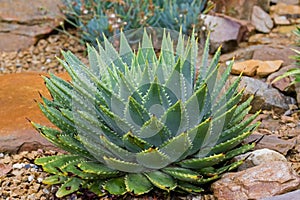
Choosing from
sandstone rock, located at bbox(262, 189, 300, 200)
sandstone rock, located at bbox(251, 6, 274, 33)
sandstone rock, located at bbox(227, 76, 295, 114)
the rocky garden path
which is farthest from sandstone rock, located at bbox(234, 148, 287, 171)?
sandstone rock, located at bbox(251, 6, 274, 33)

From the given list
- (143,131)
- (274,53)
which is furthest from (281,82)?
(143,131)

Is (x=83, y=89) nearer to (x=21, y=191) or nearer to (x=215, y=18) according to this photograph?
(x=21, y=191)

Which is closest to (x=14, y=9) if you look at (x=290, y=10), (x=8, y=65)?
(x=8, y=65)

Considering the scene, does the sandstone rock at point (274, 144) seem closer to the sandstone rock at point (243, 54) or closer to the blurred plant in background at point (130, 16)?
the sandstone rock at point (243, 54)

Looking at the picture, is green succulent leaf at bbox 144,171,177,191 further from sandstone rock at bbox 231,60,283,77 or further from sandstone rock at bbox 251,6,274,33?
sandstone rock at bbox 251,6,274,33

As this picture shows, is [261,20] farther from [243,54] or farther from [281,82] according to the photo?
[281,82]

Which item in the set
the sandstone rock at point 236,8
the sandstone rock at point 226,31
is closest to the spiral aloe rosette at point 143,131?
the sandstone rock at point 226,31

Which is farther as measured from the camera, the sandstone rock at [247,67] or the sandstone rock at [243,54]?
the sandstone rock at [243,54]

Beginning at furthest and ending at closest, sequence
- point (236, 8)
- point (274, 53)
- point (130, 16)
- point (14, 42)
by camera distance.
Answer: point (236, 8)
point (14, 42)
point (130, 16)
point (274, 53)
